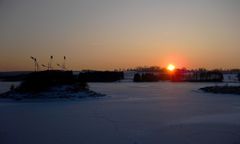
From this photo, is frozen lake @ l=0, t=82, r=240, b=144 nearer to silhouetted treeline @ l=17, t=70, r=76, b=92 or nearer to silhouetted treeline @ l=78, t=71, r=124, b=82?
silhouetted treeline @ l=17, t=70, r=76, b=92

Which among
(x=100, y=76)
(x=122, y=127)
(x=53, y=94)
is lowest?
(x=122, y=127)

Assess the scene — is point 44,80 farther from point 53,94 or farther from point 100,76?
point 100,76

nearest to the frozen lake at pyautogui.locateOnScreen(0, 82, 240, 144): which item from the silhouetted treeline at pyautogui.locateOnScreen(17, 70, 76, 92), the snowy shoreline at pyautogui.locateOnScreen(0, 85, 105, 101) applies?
the snowy shoreline at pyautogui.locateOnScreen(0, 85, 105, 101)

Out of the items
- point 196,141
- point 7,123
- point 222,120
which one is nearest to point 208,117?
point 222,120

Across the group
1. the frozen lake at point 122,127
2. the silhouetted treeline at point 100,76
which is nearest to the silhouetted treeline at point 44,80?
the frozen lake at point 122,127

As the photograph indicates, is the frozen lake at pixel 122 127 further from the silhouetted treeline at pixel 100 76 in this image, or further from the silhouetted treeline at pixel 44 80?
the silhouetted treeline at pixel 100 76

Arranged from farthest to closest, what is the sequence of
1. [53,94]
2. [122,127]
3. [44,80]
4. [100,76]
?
[100,76]
[44,80]
[53,94]
[122,127]

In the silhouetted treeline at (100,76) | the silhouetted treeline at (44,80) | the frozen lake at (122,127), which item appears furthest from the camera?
the silhouetted treeline at (100,76)

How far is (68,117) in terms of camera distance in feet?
65.2

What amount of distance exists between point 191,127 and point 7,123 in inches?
323

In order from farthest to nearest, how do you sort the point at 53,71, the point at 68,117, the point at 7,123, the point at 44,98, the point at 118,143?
the point at 53,71 < the point at 44,98 < the point at 68,117 < the point at 7,123 < the point at 118,143

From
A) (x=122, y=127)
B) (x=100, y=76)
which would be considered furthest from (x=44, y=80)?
(x=100, y=76)

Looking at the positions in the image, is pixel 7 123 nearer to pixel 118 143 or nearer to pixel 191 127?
pixel 118 143

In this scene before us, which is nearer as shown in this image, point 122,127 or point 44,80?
point 122,127
